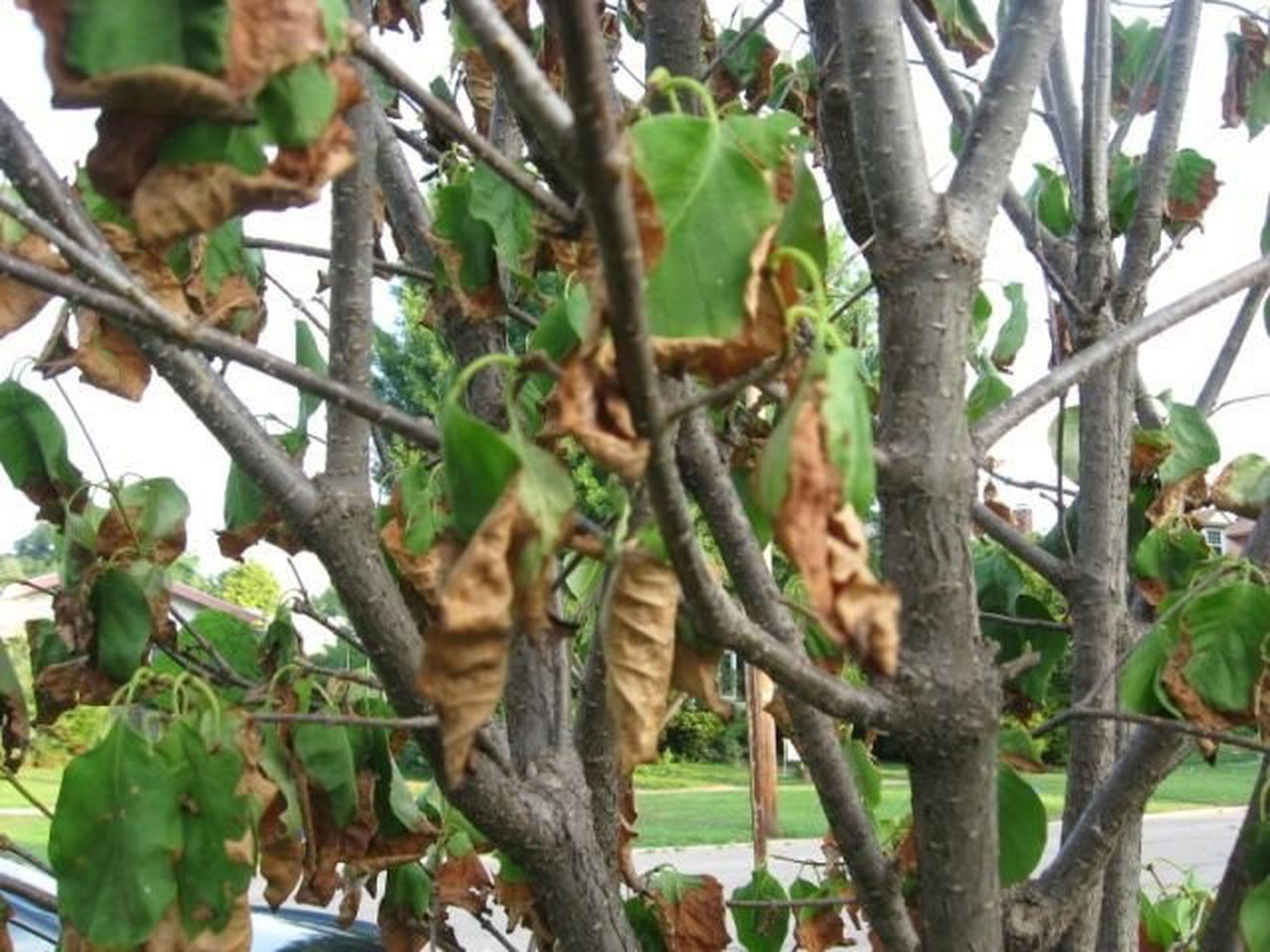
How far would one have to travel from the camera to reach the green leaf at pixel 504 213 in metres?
1.59

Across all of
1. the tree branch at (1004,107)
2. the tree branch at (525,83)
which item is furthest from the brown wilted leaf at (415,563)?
the tree branch at (525,83)

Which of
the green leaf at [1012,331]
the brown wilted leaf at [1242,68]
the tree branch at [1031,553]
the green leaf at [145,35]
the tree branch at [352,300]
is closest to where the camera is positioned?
the green leaf at [145,35]

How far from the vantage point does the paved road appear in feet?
37.1

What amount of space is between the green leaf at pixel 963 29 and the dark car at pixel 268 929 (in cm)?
171

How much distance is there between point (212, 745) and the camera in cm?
137

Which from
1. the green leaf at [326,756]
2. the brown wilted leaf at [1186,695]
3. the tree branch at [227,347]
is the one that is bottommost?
the green leaf at [326,756]

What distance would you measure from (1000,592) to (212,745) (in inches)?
45.2

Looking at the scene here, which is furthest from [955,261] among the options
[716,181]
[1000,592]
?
[1000,592]

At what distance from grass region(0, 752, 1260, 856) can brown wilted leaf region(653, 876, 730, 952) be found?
325 inches

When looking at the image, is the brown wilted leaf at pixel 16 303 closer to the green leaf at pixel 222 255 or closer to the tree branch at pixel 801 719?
the green leaf at pixel 222 255

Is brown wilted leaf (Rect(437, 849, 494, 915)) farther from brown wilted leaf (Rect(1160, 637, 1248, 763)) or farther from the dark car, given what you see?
brown wilted leaf (Rect(1160, 637, 1248, 763))

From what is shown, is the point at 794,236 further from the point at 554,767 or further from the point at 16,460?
the point at 16,460

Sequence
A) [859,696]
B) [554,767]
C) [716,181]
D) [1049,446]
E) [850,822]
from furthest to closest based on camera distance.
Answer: [1049,446]
[554,767]
[850,822]
[859,696]
[716,181]

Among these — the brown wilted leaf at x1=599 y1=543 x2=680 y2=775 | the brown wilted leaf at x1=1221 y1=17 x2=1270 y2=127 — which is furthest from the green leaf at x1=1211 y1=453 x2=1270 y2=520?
the brown wilted leaf at x1=599 y1=543 x2=680 y2=775
